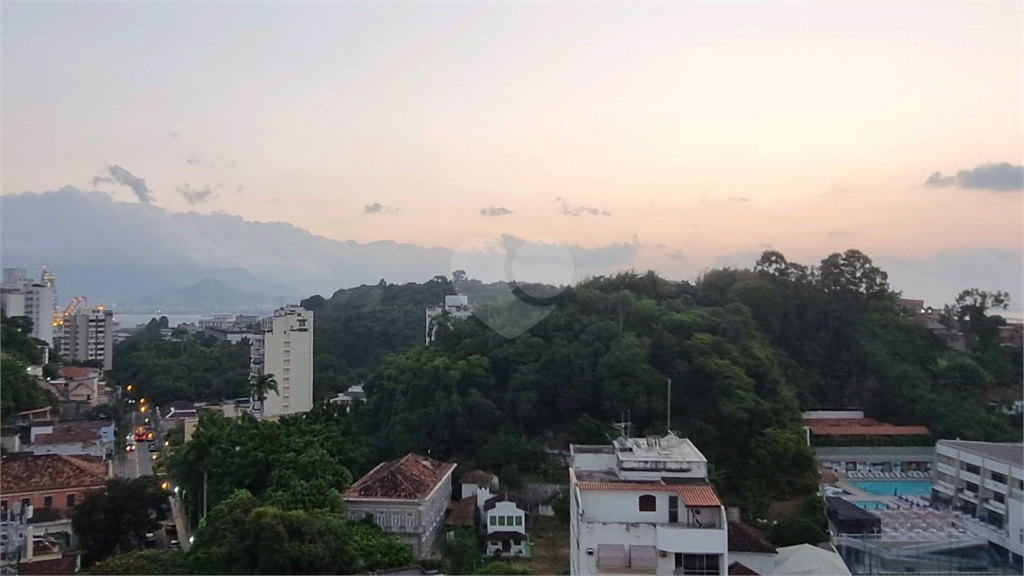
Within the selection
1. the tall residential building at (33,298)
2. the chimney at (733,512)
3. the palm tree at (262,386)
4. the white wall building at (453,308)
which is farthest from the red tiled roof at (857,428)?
the tall residential building at (33,298)

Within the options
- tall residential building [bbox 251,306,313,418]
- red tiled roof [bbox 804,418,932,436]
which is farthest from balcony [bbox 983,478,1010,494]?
tall residential building [bbox 251,306,313,418]

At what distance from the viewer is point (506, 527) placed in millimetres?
7758

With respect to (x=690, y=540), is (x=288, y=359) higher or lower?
higher

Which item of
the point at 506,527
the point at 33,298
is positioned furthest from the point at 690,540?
the point at 33,298

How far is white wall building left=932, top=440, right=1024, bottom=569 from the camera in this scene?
802cm

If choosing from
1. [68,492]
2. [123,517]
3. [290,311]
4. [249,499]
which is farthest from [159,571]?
[290,311]

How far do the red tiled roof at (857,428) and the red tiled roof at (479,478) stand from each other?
5134 millimetres

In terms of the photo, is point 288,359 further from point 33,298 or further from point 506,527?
point 33,298

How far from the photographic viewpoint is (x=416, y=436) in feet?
32.1

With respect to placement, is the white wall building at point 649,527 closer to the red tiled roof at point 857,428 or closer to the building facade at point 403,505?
the building facade at point 403,505

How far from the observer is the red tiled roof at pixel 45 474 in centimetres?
783

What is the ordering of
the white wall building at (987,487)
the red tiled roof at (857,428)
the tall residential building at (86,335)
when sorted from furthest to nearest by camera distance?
the tall residential building at (86,335), the red tiled roof at (857,428), the white wall building at (987,487)

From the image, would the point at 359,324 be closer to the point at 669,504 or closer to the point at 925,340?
the point at 925,340

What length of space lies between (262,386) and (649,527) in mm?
8096
